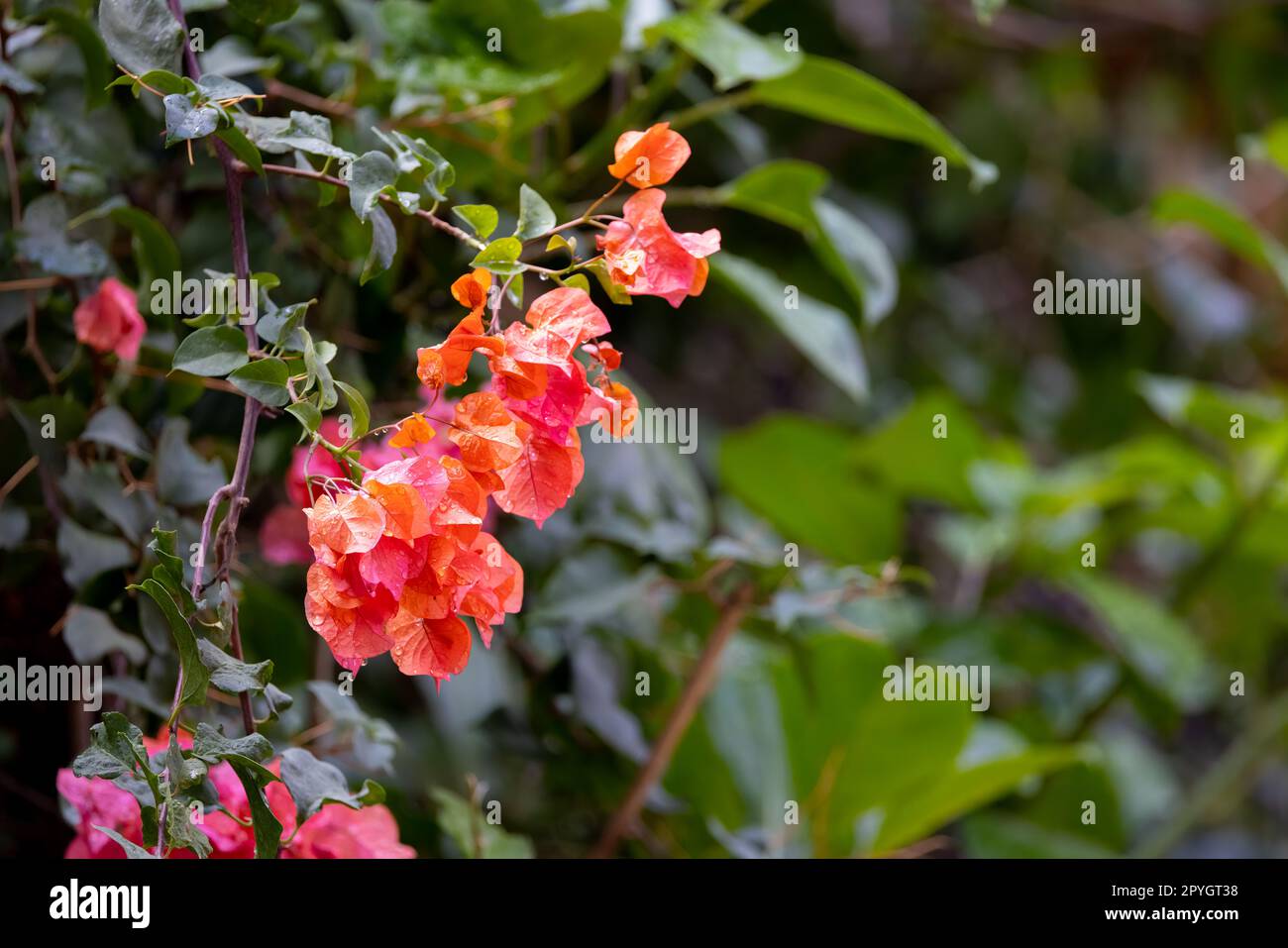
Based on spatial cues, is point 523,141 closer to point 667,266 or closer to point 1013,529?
point 667,266

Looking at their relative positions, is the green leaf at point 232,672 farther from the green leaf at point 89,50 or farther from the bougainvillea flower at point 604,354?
the green leaf at point 89,50

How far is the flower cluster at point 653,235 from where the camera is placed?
0.37 meters

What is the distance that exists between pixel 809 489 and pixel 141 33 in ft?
2.36

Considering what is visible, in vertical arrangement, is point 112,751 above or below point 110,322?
below

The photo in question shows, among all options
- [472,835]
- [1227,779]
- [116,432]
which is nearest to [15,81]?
[116,432]

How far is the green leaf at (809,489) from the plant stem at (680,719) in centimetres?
38

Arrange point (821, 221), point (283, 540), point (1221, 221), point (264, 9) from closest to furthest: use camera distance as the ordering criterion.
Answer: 1. point (264, 9)
2. point (283, 540)
3. point (821, 221)
4. point (1221, 221)

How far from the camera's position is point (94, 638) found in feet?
1.51

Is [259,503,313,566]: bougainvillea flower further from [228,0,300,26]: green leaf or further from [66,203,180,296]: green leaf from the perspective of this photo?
[228,0,300,26]: green leaf

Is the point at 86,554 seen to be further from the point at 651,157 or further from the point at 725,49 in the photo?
the point at 725,49

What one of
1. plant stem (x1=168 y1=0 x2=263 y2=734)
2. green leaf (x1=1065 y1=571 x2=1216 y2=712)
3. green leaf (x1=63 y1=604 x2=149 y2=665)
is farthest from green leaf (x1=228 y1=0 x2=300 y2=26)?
green leaf (x1=1065 y1=571 x2=1216 y2=712)

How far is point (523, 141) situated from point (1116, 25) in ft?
3.81

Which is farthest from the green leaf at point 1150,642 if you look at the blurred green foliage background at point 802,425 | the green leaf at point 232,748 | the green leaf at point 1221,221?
the green leaf at point 232,748
